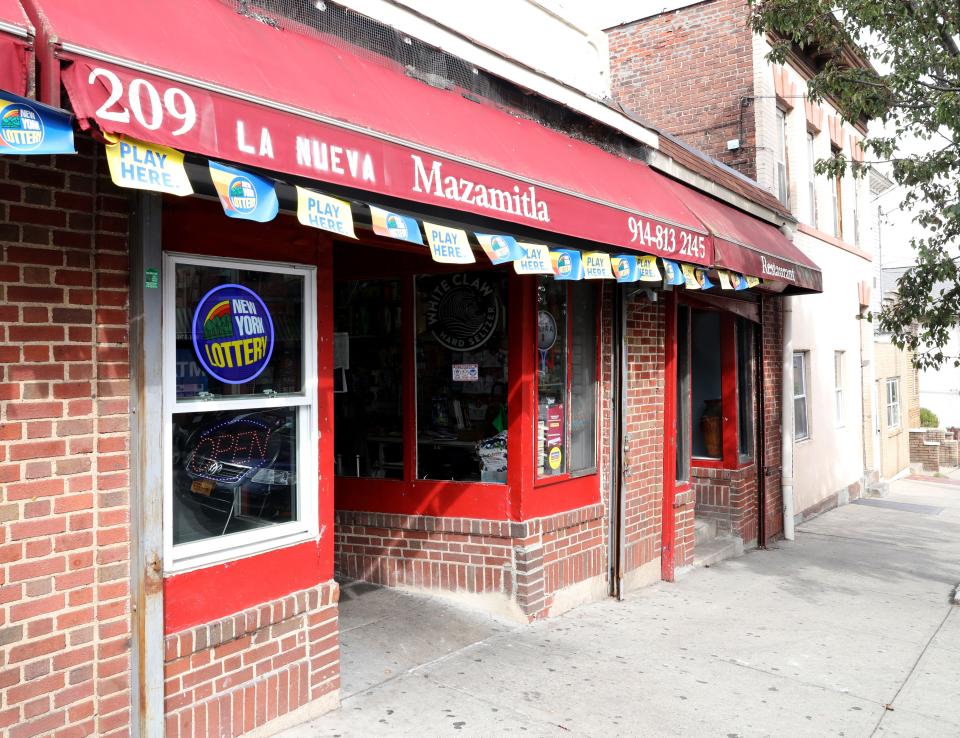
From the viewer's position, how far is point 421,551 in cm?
645

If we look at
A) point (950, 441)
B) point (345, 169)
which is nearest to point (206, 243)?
point (345, 169)

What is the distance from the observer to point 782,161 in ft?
40.1

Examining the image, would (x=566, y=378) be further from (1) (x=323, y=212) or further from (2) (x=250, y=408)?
(1) (x=323, y=212)

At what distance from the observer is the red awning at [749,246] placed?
7414 millimetres

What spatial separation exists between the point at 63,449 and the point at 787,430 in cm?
930

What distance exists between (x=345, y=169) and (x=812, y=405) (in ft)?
34.8

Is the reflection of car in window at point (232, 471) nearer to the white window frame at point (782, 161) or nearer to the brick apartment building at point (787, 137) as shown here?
the brick apartment building at point (787, 137)

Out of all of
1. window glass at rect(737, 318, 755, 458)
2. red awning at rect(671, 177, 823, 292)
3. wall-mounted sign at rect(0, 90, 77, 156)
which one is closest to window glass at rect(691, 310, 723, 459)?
window glass at rect(737, 318, 755, 458)

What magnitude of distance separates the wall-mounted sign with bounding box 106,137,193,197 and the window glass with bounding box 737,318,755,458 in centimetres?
826

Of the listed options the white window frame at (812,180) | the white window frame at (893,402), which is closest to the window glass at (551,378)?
the white window frame at (812,180)

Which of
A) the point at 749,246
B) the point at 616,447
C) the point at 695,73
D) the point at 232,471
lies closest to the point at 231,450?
the point at 232,471

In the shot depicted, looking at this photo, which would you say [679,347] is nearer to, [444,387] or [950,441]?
[444,387]

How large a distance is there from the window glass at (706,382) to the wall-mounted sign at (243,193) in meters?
7.68

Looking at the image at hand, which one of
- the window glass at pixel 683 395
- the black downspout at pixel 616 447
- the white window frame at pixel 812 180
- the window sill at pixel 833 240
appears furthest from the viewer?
the white window frame at pixel 812 180
